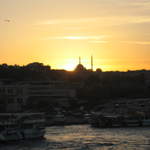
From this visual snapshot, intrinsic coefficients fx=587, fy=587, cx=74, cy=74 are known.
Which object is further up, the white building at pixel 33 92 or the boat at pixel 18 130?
the white building at pixel 33 92

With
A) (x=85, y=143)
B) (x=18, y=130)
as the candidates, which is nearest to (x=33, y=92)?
(x=18, y=130)

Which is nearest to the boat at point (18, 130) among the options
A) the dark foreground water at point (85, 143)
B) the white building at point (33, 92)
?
the dark foreground water at point (85, 143)

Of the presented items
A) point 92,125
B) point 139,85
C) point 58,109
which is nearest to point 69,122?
point 92,125

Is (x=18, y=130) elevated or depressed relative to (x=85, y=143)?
elevated

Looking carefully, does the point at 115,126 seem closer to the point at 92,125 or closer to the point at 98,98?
the point at 92,125

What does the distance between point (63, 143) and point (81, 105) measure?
135 feet

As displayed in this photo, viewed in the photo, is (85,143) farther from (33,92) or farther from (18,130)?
(33,92)

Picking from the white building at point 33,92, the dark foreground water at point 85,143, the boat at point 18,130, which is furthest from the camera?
the white building at point 33,92

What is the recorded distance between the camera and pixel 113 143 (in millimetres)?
33094

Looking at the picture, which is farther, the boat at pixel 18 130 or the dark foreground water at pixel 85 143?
the boat at pixel 18 130

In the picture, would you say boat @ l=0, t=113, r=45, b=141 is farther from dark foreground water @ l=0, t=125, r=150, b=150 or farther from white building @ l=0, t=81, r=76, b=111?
white building @ l=0, t=81, r=76, b=111

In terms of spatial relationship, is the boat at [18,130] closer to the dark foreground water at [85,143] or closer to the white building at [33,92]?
the dark foreground water at [85,143]

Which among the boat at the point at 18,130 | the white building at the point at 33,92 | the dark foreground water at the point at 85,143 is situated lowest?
the dark foreground water at the point at 85,143


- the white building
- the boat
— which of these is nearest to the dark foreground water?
the boat
